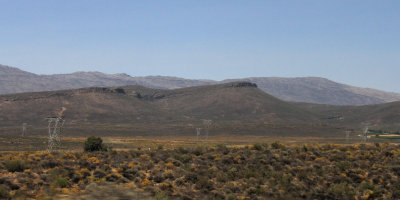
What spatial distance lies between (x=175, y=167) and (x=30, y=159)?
35.6ft

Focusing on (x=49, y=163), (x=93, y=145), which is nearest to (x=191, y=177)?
(x=49, y=163)

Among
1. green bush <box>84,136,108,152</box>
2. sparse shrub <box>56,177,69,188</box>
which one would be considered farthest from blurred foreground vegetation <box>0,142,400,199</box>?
green bush <box>84,136,108,152</box>

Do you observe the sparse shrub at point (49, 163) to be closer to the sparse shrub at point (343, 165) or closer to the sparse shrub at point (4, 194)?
the sparse shrub at point (4, 194)

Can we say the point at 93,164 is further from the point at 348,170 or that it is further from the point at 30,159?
the point at 348,170

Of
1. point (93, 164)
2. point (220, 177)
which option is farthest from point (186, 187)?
point (93, 164)

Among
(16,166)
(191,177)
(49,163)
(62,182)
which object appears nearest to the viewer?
(62,182)

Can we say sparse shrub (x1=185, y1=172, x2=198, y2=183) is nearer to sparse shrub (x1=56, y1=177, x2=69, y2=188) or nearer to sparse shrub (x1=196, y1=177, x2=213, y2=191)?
sparse shrub (x1=196, y1=177, x2=213, y2=191)

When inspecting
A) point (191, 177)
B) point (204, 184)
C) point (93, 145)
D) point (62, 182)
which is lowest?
point (204, 184)

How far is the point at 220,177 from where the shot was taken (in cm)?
3150

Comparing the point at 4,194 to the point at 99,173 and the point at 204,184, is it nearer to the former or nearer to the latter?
the point at 99,173

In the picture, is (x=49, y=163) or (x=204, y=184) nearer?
(x=204, y=184)

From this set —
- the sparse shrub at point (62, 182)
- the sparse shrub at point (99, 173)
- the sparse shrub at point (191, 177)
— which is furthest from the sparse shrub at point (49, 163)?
the sparse shrub at point (191, 177)

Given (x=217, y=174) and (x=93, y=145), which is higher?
(x=93, y=145)

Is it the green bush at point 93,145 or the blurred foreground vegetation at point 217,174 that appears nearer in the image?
the blurred foreground vegetation at point 217,174
